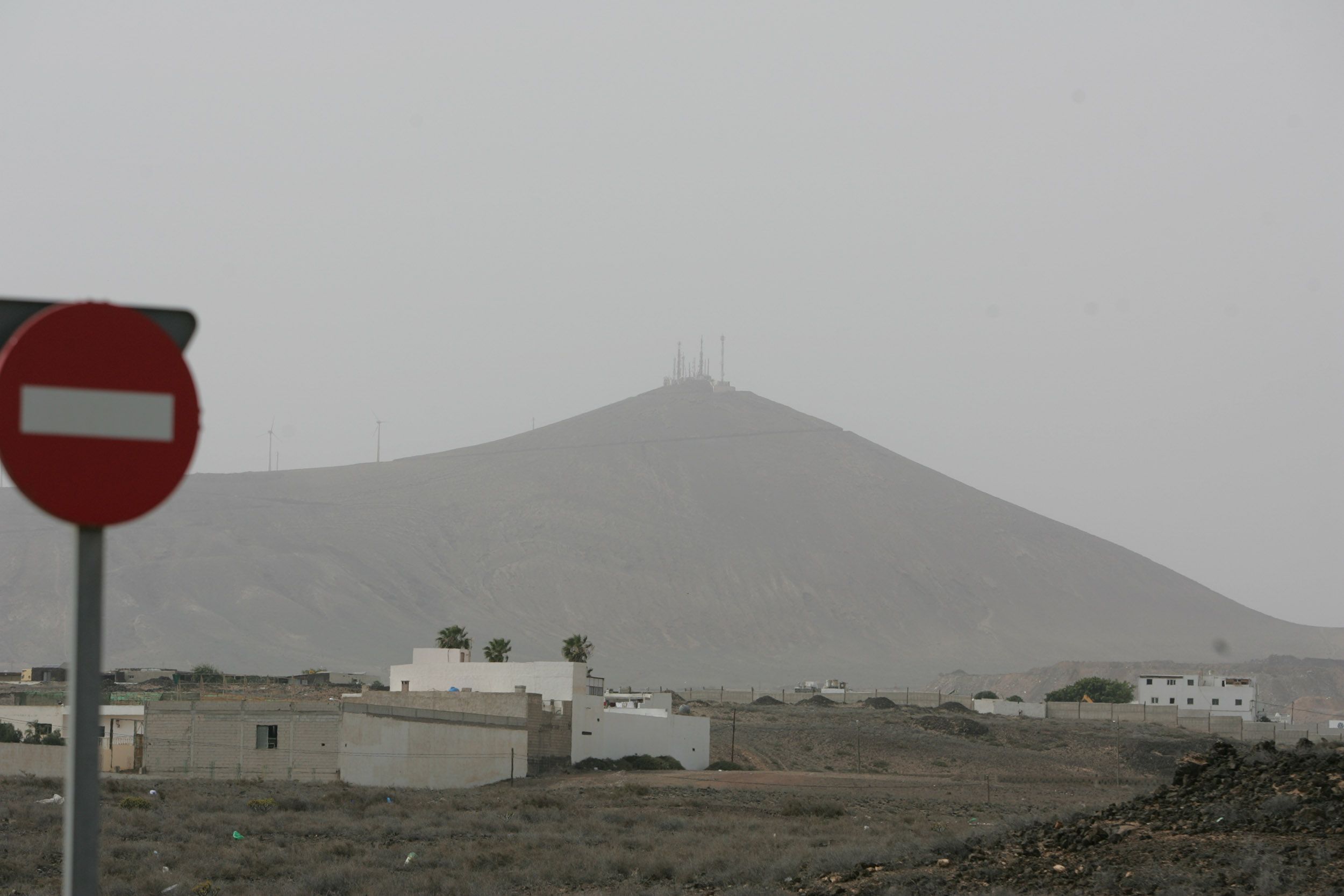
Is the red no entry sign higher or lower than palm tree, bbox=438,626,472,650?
higher

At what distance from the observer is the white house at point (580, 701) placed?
208ft

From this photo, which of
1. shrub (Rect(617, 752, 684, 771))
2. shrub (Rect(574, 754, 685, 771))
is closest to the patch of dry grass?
shrub (Rect(574, 754, 685, 771))

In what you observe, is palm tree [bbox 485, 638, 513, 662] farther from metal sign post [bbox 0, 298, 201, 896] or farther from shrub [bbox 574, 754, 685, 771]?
metal sign post [bbox 0, 298, 201, 896]

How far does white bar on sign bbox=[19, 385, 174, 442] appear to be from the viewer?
3.69 m

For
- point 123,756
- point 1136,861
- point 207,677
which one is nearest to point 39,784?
point 123,756

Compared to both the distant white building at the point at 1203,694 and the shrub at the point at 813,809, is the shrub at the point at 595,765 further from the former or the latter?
the distant white building at the point at 1203,694

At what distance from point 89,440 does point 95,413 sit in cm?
8

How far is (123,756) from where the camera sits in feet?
184

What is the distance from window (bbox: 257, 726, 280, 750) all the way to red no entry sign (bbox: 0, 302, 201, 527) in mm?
51082

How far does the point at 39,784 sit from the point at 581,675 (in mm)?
27762

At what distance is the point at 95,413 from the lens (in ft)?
12.3

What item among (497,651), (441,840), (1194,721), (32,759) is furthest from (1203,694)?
(441,840)

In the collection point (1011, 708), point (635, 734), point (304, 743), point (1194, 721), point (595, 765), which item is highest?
point (304, 743)

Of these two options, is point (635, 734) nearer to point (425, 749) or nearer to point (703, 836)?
point (425, 749)
